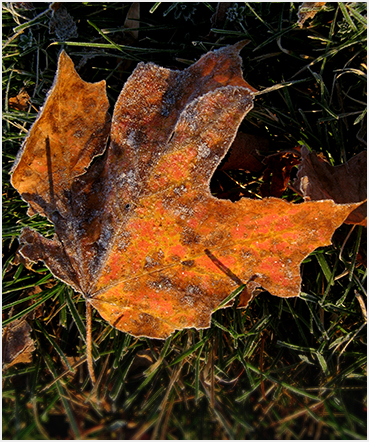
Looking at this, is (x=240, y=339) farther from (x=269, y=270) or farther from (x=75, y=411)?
(x=75, y=411)

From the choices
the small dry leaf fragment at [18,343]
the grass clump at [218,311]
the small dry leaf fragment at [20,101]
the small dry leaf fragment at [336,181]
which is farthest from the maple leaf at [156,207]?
the small dry leaf fragment at [20,101]

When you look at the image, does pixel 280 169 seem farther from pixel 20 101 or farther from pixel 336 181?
pixel 20 101

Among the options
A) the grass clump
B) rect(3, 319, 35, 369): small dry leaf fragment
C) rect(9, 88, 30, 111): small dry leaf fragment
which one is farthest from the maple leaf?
rect(9, 88, 30, 111): small dry leaf fragment

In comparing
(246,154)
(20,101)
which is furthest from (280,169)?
(20,101)

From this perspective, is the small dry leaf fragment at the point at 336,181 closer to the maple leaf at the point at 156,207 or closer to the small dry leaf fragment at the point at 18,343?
the maple leaf at the point at 156,207

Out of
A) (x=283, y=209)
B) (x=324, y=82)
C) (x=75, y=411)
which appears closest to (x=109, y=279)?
(x=75, y=411)

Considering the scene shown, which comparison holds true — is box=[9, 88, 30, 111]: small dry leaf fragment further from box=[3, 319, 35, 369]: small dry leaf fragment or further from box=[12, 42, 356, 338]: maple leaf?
box=[3, 319, 35, 369]: small dry leaf fragment

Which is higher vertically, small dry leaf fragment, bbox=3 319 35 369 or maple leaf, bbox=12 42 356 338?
maple leaf, bbox=12 42 356 338
